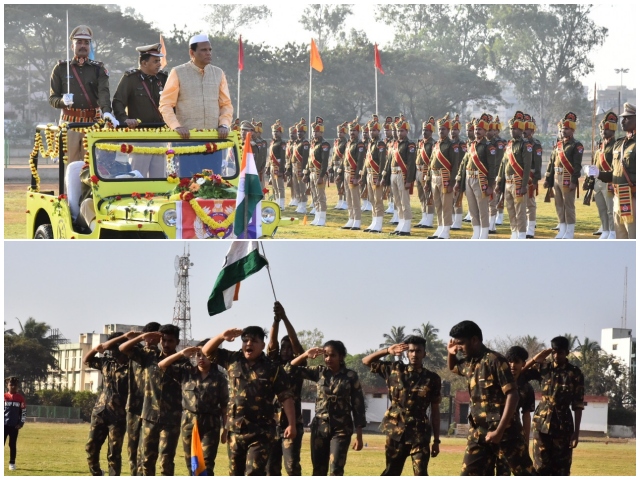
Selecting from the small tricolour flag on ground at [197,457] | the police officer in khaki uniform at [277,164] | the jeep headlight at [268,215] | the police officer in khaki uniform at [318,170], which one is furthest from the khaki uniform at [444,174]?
the small tricolour flag on ground at [197,457]

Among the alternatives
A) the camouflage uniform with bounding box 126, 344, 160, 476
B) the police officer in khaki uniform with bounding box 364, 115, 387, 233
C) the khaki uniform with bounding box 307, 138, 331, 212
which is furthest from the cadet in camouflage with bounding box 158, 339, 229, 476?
the khaki uniform with bounding box 307, 138, 331, 212

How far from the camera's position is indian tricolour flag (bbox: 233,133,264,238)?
11.8 meters

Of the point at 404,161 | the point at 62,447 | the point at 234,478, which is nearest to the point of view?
the point at 234,478

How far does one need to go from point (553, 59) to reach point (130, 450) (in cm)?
3364

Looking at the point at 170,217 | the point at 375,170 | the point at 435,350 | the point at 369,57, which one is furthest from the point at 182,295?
the point at 369,57

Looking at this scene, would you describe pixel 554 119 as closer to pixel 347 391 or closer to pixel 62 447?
pixel 62 447

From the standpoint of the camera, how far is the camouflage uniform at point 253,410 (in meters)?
9.55

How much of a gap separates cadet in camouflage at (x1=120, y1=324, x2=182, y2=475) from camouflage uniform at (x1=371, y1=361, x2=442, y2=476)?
5.35 feet

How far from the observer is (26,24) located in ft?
131

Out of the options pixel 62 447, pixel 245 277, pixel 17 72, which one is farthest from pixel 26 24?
pixel 245 277

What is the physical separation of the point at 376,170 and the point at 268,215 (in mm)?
9143

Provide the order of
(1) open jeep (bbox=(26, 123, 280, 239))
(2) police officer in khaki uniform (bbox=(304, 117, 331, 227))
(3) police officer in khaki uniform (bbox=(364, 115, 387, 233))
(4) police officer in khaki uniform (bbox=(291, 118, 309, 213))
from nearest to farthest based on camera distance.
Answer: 1. (1) open jeep (bbox=(26, 123, 280, 239))
2. (3) police officer in khaki uniform (bbox=(364, 115, 387, 233))
3. (2) police officer in khaki uniform (bbox=(304, 117, 331, 227))
4. (4) police officer in khaki uniform (bbox=(291, 118, 309, 213))

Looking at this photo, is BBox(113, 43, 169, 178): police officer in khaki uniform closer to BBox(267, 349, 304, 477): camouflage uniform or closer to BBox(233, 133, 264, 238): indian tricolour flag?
BBox(233, 133, 264, 238): indian tricolour flag

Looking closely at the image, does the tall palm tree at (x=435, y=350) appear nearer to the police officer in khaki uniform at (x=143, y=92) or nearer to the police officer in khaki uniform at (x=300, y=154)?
the police officer in khaki uniform at (x=143, y=92)
